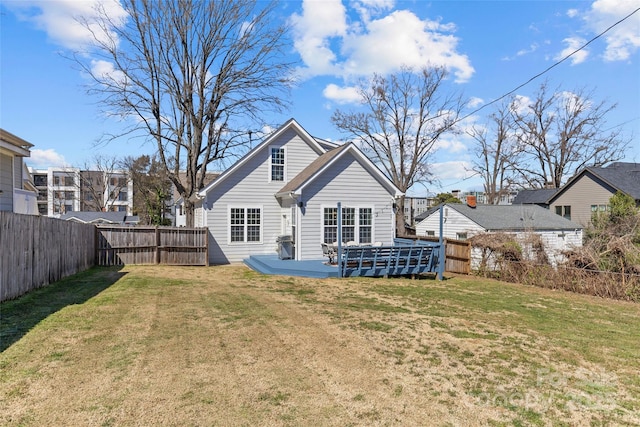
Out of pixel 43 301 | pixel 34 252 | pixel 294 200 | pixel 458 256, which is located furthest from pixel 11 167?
pixel 458 256

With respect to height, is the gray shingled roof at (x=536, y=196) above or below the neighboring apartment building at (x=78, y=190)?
below

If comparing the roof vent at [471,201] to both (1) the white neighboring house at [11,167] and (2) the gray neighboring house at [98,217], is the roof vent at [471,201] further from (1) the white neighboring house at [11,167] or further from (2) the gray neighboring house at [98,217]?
(2) the gray neighboring house at [98,217]

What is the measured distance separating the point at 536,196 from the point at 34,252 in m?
41.8

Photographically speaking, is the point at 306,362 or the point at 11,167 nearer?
the point at 306,362

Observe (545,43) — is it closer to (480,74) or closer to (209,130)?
(480,74)

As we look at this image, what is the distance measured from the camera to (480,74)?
755 inches

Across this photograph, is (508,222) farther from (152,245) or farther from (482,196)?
(482,196)

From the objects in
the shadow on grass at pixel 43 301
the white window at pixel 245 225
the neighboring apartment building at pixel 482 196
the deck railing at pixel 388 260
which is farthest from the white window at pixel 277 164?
the neighboring apartment building at pixel 482 196

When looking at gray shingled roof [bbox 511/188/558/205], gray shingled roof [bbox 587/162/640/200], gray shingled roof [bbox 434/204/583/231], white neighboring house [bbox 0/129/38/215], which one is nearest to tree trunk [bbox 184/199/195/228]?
white neighboring house [bbox 0/129/38/215]

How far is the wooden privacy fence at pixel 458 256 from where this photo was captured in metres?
17.2

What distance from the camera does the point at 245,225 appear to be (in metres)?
17.8

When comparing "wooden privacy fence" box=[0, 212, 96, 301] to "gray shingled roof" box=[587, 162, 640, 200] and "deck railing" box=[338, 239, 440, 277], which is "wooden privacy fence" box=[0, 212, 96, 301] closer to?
"deck railing" box=[338, 239, 440, 277]

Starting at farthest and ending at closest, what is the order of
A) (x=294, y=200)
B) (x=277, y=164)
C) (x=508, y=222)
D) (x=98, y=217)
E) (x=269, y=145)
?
(x=98, y=217), (x=508, y=222), (x=277, y=164), (x=269, y=145), (x=294, y=200)

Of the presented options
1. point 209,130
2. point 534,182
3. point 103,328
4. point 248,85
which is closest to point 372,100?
point 248,85
